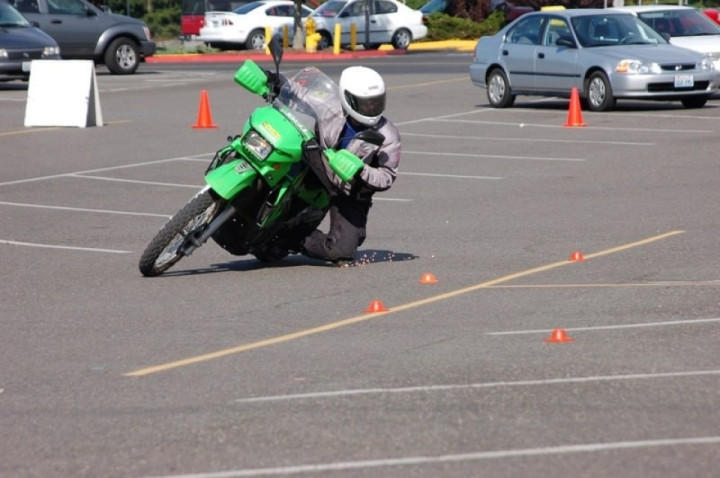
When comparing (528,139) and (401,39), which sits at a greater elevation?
(528,139)

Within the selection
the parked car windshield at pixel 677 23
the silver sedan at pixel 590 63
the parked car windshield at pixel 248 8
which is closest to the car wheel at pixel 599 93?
the silver sedan at pixel 590 63

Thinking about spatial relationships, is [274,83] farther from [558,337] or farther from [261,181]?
[558,337]

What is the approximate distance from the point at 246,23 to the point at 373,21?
4.53 metres

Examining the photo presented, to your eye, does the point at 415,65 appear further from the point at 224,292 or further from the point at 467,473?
the point at 467,473

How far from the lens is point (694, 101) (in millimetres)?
24031

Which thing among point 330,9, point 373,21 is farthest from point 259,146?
point 330,9

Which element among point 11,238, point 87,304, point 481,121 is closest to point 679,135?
point 481,121

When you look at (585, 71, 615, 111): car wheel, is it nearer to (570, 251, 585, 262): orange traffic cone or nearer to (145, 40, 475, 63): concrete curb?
(570, 251, 585, 262): orange traffic cone

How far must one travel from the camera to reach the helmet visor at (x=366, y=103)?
979 centimetres

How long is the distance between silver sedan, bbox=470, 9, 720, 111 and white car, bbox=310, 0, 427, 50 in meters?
20.6

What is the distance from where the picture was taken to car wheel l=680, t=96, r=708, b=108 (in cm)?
2373

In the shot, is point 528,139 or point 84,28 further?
point 84,28

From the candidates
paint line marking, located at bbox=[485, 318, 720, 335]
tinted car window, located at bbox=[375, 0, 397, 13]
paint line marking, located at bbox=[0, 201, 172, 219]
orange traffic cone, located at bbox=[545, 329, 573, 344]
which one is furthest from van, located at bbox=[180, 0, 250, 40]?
orange traffic cone, located at bbox=[545, 329, 573, 344]

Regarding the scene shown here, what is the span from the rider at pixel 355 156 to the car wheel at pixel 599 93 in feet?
43.3
